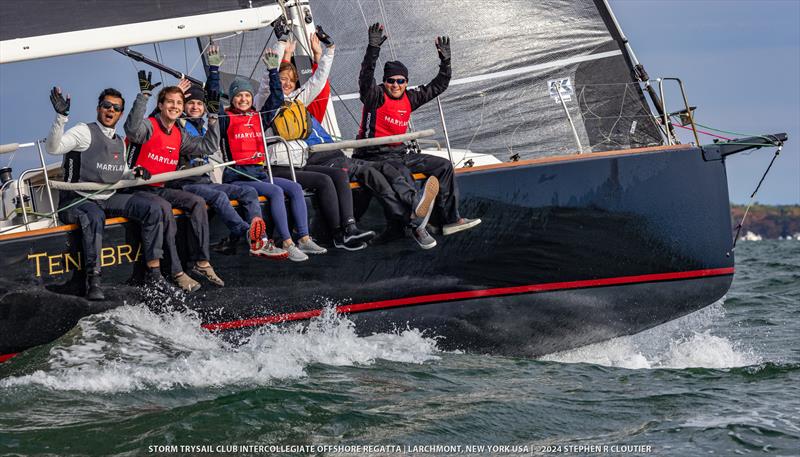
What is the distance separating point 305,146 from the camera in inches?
276

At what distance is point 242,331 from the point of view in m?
6.52

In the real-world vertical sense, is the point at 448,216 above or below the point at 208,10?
below

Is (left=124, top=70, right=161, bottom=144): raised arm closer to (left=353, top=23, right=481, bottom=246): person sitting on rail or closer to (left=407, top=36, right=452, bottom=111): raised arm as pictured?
(left=353, top=23, right=481, bottom=246): person sitting on rail

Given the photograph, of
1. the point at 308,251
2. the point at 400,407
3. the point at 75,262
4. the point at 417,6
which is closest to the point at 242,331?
the point at 308,251

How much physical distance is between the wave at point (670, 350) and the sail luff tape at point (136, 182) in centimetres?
267

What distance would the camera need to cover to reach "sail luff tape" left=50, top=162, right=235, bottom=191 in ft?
20.0

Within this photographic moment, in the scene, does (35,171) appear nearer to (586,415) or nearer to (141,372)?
(141,372)

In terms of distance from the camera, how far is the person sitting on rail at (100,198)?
6.07 meters

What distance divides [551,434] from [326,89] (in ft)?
10.9

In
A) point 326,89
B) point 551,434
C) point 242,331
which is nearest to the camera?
point 551,434

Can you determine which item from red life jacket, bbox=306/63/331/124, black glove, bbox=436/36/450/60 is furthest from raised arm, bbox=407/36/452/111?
red life jacket, bbox=306/63/331/124

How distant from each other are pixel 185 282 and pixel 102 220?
58 cm

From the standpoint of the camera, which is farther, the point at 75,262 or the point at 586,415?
the point at 75,262

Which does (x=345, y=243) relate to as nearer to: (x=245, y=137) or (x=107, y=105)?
(x=245, y=137)
